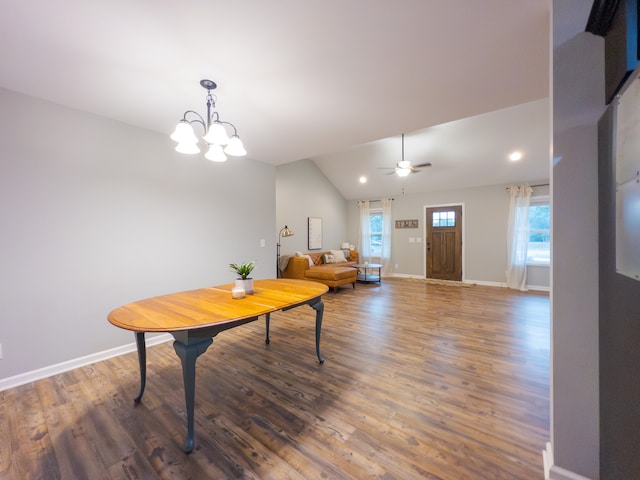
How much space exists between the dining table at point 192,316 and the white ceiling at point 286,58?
173cm

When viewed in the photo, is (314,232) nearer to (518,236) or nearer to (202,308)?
(518,236)

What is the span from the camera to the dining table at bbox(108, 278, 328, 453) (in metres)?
1.39

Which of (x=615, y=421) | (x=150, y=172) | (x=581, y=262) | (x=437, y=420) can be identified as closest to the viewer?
(x=615, y=421)

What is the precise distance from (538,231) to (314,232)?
17.7ft

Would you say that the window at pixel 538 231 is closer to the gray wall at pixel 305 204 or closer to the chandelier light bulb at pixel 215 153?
the gray wall at pixel 305 204

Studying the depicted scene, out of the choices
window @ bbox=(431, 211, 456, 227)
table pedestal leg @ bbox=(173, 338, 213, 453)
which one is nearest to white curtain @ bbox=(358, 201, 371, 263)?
window @ bbox=(431, 211, 456, 227)

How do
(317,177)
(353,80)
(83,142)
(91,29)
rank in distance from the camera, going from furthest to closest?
(317,177) < (83,142) < (353,80) < (91,29)

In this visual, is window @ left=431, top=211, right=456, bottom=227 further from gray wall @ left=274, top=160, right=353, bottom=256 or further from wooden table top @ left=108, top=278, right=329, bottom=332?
wooden table top @ left=108, top=278, right=329, bottom=332

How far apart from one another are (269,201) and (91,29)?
116 inches

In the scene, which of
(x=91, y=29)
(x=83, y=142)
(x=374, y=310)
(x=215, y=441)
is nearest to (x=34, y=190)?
(x=83, y=142)

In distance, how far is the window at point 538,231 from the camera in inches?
222

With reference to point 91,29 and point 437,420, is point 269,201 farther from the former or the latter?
point 437,420

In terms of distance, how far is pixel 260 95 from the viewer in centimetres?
223

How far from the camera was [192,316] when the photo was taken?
1.51 m
